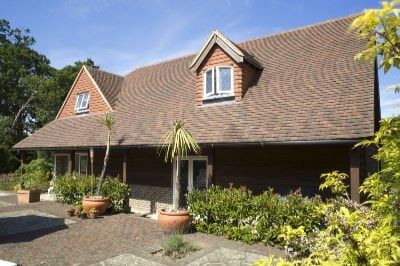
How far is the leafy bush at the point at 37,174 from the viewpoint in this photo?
2147 centimetres

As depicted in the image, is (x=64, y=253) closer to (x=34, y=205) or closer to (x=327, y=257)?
(x=327, y=257)

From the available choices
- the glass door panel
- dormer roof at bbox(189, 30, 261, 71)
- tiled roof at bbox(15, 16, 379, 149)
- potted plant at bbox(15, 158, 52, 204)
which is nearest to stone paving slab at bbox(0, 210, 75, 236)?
potted plant at bbox(15, 158, 52, 204)

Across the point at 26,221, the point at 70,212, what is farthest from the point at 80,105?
the point at 26,221

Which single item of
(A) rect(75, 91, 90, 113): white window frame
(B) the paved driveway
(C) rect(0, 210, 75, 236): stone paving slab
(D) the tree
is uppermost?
(A) rect(75, 91, 90, 113): white window frame

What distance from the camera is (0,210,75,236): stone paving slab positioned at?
447 inches

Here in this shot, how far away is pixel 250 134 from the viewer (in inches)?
433

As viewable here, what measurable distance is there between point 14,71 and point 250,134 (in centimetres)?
4410

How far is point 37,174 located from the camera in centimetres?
2278

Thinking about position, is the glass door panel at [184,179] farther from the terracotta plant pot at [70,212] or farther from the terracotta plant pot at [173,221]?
the terracotta plant pot at [70,212]

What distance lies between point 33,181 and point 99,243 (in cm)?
1384

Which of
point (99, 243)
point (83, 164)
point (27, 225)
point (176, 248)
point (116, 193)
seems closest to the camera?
point (176, 248)

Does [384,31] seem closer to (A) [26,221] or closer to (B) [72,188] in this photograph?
(A) [26,221]

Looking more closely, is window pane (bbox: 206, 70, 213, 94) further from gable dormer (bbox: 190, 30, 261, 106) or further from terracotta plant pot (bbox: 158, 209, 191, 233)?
terracotta plant pot (bbox: 158, 209, 191, 233)

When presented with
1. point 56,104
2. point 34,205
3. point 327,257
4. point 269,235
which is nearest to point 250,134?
point 269,235
